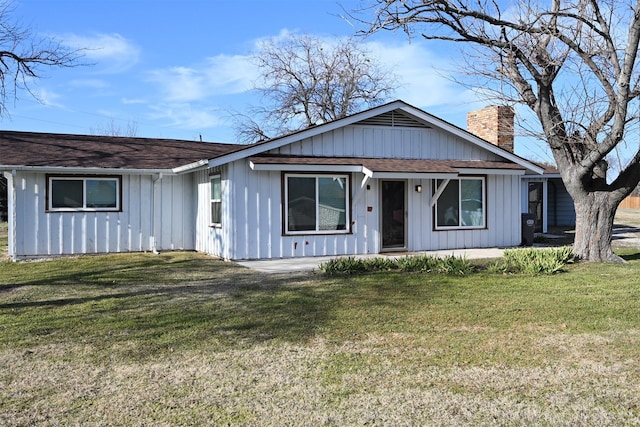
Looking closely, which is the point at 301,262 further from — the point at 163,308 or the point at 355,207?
the point at 163,308

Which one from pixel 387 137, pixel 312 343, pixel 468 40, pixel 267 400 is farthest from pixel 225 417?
pixel 387 137

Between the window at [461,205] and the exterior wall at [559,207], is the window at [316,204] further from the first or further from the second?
the exterior wall at [559,207]

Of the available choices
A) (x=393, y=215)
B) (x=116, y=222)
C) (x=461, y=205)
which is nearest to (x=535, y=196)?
(x=461, y=205)

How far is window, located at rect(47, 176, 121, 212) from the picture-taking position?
14.1 m

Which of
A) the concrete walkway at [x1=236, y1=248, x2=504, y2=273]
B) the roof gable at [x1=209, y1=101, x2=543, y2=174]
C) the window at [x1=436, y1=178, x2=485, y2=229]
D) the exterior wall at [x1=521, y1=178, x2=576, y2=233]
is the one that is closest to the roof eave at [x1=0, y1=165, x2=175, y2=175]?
the roof gable at [x1=209, y1=101, x2=543, y2=174]

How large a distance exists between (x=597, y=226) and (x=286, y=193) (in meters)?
7.02

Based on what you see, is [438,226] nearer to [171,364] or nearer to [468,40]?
[468,40]

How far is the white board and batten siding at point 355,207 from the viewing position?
13023 mm

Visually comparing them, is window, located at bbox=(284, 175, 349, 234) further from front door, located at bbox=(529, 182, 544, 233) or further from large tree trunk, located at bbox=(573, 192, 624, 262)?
front door, located at bbox=(529, 182, 544, 233)

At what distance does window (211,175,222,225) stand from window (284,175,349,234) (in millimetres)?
1684

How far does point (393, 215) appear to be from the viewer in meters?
14.8

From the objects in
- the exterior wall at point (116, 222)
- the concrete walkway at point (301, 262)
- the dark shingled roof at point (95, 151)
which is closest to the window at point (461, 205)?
the concrete walkway at point (301, 262)

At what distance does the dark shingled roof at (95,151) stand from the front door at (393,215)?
471 centimetres

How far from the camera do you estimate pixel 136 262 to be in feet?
42.0
